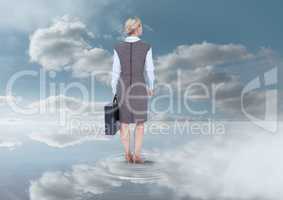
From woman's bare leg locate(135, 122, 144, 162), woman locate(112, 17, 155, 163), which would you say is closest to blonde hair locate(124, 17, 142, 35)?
woman locate(112, 17, 155, 163)

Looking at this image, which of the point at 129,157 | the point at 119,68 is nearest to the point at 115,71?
the point at 119,68

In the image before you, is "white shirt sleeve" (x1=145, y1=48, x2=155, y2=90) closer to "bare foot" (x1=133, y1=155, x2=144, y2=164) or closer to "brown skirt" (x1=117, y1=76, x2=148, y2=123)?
"brown skirt" (x1=117, y1=76, x2=148, y2=123)

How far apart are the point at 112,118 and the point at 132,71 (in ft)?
2.33

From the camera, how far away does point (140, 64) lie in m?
7.07

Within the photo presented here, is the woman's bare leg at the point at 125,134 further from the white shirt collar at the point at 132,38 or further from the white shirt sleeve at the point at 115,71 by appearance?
the white shirt collar at the point at 132,38

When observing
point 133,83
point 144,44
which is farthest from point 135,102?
point 144,44

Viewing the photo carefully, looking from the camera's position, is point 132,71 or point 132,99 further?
point 132,99

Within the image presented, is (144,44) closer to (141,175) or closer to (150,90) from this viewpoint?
(150,90)

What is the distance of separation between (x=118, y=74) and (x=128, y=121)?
2.22ft

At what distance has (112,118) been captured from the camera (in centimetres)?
710

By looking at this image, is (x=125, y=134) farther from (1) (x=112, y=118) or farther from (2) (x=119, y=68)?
(2) (x=119, y=68)

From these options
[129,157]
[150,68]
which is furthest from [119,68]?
[129,157]

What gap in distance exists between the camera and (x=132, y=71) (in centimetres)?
706

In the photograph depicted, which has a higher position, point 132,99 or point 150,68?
point 150,68
